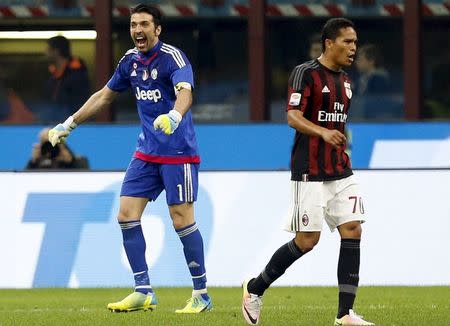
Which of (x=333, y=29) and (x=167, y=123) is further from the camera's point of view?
(x=167, y=123)

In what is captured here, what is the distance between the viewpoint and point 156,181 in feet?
36.7

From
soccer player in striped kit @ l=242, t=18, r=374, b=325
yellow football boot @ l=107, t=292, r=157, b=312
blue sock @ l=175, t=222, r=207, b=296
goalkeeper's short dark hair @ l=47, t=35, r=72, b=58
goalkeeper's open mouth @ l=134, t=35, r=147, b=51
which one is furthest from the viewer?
goalkeeper's short dark hair @ l=47, t=35, r=72, b=58

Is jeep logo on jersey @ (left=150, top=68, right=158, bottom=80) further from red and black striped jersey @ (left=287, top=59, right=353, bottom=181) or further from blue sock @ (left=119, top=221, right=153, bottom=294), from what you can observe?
red and black striped jersey @ (left=287, top=59, right=353, bottom=181)

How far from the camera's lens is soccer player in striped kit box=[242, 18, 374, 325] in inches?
384

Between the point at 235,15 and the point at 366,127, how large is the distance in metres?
2.18

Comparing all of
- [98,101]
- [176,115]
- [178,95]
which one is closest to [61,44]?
[98,101]

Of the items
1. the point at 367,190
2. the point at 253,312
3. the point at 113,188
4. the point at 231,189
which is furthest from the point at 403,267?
the point at 253,312

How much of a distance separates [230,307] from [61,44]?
8.99 metres

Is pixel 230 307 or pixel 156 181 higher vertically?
pixel 156 181

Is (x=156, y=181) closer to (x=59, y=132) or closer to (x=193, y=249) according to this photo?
(x=193, y=249)

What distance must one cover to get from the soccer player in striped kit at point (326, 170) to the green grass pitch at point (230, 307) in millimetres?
473

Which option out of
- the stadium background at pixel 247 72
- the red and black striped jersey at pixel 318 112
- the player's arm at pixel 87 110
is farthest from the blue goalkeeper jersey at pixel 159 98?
the stadium background at pixel 247 72

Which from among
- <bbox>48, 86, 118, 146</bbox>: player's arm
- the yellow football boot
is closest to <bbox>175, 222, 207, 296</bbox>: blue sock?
the yellow football boot

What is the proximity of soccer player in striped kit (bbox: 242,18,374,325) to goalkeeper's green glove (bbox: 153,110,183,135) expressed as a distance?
84 cm
